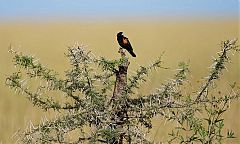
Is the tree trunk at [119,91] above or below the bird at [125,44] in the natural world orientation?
below

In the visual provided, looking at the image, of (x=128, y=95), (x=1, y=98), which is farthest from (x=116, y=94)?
(x=1, y=98)

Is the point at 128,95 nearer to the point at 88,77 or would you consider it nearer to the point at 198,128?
the point at 88,77

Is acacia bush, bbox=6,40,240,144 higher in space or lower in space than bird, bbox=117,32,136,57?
lower

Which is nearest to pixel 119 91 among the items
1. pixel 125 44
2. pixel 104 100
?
pixel 104 100

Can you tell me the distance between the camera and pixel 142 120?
1530mm

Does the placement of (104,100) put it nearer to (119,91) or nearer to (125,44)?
(119,91)

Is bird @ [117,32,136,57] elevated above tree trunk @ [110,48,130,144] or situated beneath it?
elevated above

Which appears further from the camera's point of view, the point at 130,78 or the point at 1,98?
the point at 1,98

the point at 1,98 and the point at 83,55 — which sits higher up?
the point at 83,55

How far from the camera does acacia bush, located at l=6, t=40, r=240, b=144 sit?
147 centimetres

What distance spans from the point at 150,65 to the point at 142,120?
161mm

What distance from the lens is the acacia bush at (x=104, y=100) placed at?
1.47 m

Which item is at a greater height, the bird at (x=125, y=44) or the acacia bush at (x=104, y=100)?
the bird at (x=125, y=44)

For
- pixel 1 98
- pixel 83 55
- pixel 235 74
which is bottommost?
pixel 1 98
